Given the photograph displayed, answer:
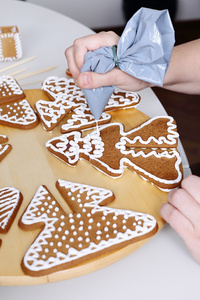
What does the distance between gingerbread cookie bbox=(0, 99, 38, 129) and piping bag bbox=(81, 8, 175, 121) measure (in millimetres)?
208

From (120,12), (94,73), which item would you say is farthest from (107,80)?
(120,12)

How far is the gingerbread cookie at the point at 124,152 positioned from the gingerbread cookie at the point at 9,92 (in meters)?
0.25

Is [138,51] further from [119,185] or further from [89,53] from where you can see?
[119,185]

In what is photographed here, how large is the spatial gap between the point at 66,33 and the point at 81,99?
24.0 inches

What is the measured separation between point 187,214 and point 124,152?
0.82 feet

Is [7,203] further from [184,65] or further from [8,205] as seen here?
[184,65]

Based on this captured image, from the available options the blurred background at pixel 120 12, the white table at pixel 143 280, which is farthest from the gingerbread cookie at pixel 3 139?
the blurred background at pixel 120 12

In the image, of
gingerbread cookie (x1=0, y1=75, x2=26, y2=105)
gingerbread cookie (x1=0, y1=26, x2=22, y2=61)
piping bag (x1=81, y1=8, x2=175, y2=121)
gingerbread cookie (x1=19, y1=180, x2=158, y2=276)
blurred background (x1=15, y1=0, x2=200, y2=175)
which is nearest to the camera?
gingerbread cookie (x1=19, y1=180, x2=158, y2=276)

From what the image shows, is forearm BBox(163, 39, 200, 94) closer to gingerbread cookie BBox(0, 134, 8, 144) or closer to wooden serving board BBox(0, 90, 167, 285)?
wooden serving board BBox(0, 90, 167, 285)

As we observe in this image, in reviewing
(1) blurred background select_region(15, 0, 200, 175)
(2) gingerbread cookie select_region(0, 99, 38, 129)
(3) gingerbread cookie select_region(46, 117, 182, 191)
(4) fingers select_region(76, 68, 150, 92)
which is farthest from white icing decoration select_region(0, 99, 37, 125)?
(1) blurred background select_region(15, 0, 200, 175)

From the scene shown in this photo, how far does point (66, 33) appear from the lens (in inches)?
67.6

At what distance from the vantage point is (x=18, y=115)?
1173mm

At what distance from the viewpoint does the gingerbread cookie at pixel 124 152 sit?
98 cm

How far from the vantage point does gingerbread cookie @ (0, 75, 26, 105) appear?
1229 millimetres
